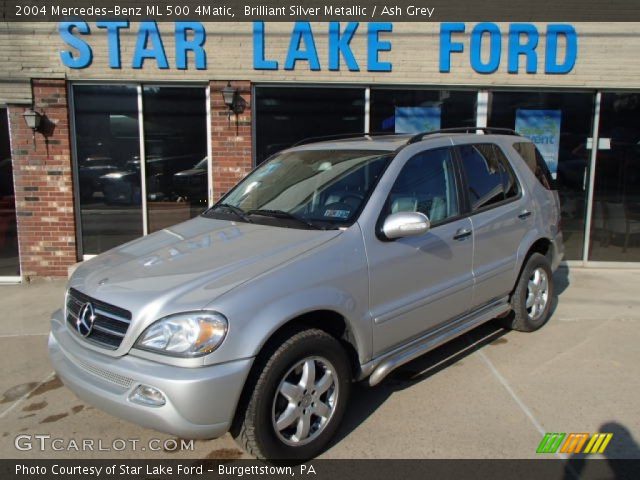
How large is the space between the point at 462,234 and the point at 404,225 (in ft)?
2.83

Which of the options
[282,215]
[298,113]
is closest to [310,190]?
[282,215]

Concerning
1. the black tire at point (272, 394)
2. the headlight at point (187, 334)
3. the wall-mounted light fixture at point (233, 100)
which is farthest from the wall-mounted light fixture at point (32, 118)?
the black tire at point (272, 394)

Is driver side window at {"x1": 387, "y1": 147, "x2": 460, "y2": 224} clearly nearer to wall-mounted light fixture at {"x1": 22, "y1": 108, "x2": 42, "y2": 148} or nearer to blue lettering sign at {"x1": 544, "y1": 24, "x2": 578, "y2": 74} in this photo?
blue lettering sign at {"x1": 544, "y1": 24, "x2": 578, "y2": 74}

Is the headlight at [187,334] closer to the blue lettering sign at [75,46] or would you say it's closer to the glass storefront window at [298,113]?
the glass storefront window at [298,113]

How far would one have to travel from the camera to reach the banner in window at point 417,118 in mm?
7793

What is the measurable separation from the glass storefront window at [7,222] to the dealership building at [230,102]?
0.02 m

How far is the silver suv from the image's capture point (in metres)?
2.66

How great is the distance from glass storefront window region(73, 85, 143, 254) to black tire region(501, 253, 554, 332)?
530cm

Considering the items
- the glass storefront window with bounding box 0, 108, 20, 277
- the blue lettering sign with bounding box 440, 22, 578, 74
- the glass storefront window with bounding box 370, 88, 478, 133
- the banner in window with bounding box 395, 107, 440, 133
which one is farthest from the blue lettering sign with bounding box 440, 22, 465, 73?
the glass storefront window with bounding box 0, 108, 20, 277

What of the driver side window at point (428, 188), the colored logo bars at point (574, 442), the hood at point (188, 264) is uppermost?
the driver side window at point (428, 188)

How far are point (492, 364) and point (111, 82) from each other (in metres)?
6.18

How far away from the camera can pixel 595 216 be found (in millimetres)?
8078

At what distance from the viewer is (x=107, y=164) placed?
7.66 meters
